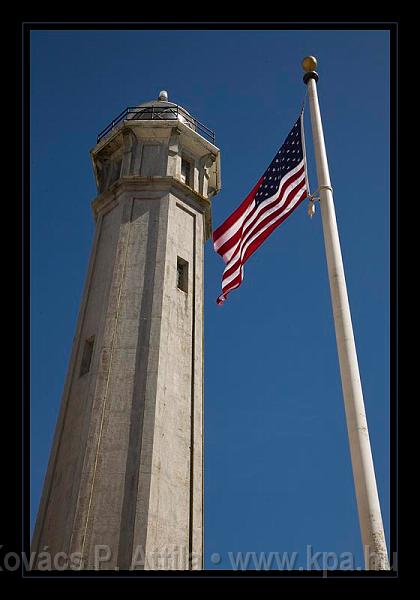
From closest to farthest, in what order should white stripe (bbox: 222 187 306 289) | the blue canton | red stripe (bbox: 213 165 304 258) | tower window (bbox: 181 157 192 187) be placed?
white stripe (bbox: 222 187 306 289), red stripe (bbox: 213 165 304 258), the blue canton, tower window (bbox: 181 157 192 187)

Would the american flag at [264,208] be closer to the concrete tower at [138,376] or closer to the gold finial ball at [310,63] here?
the gold finial ball at [310,63]

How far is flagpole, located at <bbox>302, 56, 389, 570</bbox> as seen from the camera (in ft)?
38.5

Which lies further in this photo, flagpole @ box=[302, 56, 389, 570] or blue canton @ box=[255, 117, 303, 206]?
blue canton @ box=[255, 117, 303, 206]

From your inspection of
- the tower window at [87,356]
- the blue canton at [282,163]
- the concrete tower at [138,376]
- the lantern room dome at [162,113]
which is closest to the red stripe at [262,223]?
the blue canton at [282,163]

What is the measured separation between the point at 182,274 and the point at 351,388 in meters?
14.6

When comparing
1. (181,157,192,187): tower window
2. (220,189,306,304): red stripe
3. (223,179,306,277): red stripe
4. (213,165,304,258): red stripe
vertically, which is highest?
(181,157,192,187): tower window

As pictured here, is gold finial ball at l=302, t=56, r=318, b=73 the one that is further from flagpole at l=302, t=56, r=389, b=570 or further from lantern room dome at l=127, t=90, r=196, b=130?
lantern room dome at l=127, t=90, r=196, b=130

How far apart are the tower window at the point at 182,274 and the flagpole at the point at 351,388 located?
35.1 feet

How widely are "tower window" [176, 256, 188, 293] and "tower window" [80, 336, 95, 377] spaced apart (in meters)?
3.94

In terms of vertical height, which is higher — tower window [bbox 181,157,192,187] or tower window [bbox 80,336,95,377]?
tower window [bbox 181,157,192,187]

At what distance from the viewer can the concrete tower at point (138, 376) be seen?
65.7 ft

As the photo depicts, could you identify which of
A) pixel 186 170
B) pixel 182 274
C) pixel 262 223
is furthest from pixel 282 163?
pixel 186 170

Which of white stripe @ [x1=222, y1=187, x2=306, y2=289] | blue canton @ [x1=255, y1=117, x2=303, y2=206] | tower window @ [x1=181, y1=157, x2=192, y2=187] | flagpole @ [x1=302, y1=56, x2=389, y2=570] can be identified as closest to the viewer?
flagpole @ [x1=302, y1=56, x2=389, y2=570]

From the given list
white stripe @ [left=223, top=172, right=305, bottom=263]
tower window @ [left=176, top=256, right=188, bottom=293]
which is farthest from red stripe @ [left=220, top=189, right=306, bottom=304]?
tower window @ [left=176, top=256, right=188, bottom=293]
